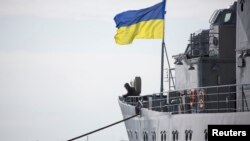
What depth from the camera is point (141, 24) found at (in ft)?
142

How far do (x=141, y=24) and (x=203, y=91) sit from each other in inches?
373

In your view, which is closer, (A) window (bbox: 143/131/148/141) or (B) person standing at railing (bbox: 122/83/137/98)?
(A) window (bbox: 143/131/148/141)

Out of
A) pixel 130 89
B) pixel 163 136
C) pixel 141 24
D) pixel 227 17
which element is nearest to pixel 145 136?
pixel 163 136

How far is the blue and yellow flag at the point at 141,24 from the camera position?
4272 centimetres

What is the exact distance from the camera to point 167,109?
134ft

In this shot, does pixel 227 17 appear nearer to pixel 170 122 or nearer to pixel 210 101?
pixel 170 122

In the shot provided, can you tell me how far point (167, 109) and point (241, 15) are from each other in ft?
28.5

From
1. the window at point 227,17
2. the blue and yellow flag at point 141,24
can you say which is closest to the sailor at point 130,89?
the blue and yellow flag at point 141,24

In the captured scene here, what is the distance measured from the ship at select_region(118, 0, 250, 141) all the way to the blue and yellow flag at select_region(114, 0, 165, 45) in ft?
6.72

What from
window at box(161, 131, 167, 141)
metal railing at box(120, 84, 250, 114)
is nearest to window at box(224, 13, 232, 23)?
metal railing at box(120, 84, 250, 114)

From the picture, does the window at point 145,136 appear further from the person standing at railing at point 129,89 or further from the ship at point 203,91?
the person standing at railing at point 129,89

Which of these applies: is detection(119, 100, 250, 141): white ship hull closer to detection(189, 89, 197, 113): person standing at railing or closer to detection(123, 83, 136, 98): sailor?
detection(189, 89, 197, 113): person standing at railing

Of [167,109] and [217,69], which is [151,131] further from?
[217,69]

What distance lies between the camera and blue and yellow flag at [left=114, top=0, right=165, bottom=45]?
1682 inches
